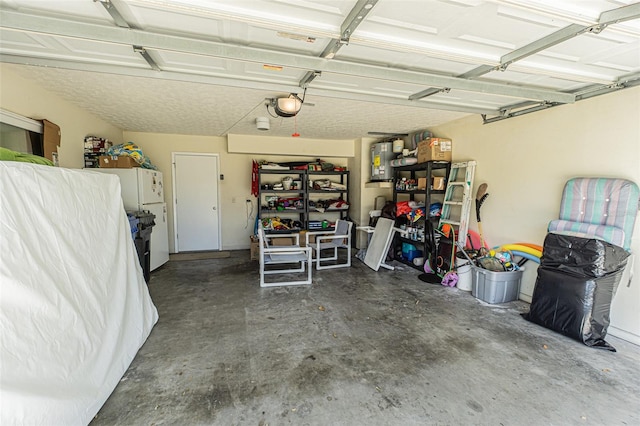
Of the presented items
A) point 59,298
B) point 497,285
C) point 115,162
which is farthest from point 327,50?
point 115,162

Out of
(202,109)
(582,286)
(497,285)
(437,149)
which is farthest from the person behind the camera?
(437,149)

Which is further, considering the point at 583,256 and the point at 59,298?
the point at 583,256

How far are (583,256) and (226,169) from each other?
18.6ft

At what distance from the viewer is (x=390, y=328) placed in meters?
2.77

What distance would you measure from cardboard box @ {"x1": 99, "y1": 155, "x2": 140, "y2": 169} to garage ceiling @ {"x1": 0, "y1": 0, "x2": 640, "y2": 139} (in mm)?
798

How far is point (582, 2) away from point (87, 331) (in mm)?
3394

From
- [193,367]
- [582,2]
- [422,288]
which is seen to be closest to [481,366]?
[422,288]

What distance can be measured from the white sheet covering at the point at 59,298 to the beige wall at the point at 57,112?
4.78ft

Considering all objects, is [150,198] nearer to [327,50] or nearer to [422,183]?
[327,50]

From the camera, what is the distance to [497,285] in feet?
10.8

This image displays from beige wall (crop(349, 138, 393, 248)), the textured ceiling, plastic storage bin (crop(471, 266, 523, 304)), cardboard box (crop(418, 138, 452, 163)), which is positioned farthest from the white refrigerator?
plastic storage bin (crop(471, 266, 523, 304))

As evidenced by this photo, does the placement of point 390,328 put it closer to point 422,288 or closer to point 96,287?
point 422,288

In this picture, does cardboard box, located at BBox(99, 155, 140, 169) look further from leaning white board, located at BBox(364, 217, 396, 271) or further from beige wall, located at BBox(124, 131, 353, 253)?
leaning white board, located at BBox(364, 217, 396, 271)

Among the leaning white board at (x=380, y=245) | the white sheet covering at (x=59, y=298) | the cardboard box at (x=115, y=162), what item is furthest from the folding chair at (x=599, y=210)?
the cardboard box at (x=115, y=162)
